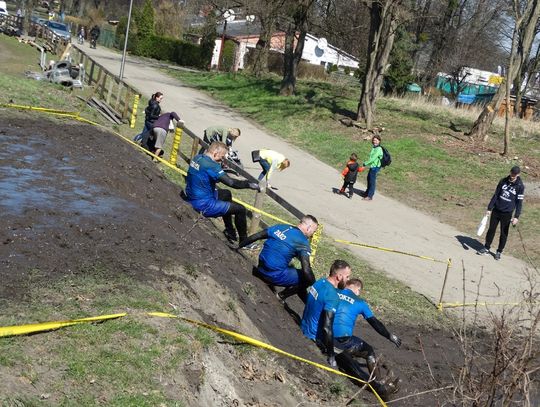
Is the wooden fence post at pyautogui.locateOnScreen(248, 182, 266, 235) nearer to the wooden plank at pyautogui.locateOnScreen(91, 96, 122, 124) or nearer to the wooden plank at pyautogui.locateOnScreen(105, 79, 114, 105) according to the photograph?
the wooden plank at pyautogui.locateOnScreen(91, 96, 122, 124)

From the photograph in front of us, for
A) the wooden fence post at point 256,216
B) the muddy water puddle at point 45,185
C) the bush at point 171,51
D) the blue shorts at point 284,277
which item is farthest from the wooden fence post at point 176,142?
the bush at point 171,51

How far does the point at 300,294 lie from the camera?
33.5 feet

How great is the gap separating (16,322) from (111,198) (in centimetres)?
503

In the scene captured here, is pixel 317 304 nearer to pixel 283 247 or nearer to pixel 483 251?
pixel 283 247

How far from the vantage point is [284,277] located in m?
10.0

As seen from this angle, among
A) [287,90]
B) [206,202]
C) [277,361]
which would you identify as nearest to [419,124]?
[287,90]

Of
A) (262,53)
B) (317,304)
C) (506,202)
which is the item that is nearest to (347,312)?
(317,304)

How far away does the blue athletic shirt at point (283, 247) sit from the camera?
32.1ft

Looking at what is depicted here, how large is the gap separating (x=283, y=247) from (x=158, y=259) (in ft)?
6.55

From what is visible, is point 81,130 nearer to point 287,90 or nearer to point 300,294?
point 300,294

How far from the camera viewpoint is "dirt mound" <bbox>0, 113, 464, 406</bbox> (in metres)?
6.99

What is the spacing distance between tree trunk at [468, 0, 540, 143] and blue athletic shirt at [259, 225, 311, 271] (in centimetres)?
1679

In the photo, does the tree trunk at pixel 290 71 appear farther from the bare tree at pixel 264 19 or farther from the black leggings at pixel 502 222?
the black leggings at pixel 502 222

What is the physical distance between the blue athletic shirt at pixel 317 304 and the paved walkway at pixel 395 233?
4109mm
